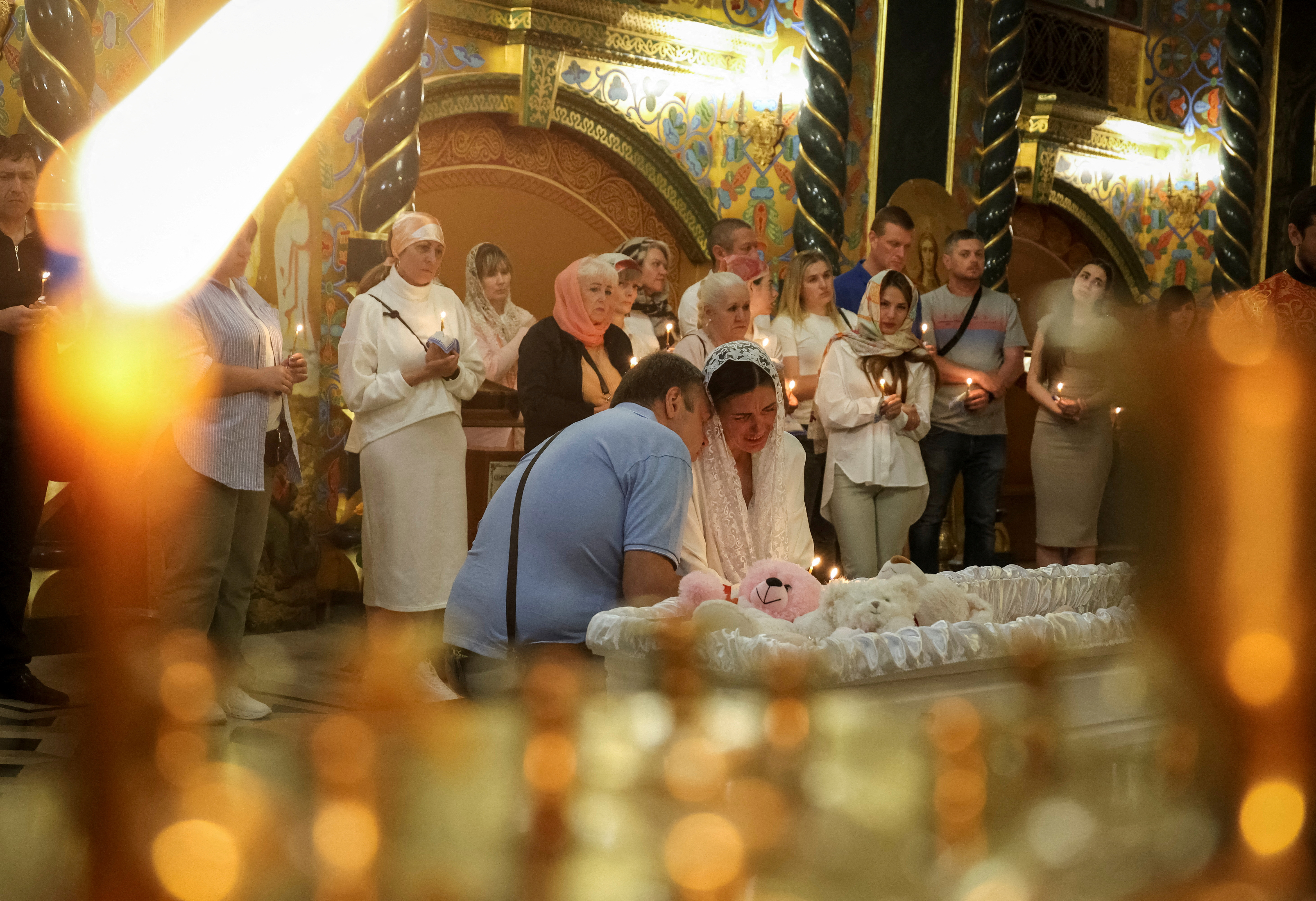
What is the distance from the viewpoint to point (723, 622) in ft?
4.87

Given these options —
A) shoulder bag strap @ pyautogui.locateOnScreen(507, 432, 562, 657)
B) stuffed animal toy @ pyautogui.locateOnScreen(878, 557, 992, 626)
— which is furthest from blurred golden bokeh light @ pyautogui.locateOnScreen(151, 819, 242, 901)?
shoulder bag strap @ pyautogui.locateOnScreen(507, 432, 562, 657)

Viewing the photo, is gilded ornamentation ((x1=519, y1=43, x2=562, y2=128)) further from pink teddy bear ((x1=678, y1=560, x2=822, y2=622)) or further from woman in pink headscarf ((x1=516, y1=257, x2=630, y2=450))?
pink teddy bear ((x1=678, y1=560, x2=822, y2=622))

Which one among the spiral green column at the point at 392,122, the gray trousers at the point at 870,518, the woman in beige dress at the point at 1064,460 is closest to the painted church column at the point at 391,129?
the spiral green column at the point at 392,122

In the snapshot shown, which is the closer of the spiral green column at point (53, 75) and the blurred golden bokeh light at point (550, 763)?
the blurred golden bokeh light at point (550, 763)

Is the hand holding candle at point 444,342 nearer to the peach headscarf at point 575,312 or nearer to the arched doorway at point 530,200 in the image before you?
the peach headscarf at point 575,312

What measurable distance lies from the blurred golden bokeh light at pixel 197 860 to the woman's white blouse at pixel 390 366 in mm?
3528

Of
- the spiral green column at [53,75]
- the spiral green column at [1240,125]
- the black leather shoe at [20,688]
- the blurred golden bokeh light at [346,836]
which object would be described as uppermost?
the spiral green column at [1240,125]

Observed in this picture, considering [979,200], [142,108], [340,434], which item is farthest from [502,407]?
[979,200]

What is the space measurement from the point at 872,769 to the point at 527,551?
66.8 inches

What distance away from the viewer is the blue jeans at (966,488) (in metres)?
4.97

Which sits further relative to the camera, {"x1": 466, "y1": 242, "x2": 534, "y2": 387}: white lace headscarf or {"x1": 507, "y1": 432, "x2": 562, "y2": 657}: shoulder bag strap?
{"x1": 466, "y1": 242, "x2": 534, "y2": 387}: white lace headscarf

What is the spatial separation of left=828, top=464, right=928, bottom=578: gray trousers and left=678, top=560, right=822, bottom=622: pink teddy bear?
2450 mm

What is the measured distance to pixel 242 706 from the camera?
749mm

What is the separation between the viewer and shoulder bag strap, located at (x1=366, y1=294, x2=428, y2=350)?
4.02 m
